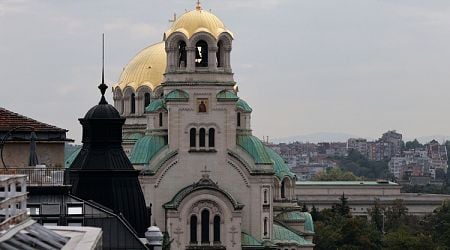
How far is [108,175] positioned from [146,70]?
5046 cm

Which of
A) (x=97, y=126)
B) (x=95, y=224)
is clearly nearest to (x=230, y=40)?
(x=97, y=126)

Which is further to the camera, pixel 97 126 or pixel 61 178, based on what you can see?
pixel 97 126

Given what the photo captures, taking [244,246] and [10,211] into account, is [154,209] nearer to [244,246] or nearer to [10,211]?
[244,246]

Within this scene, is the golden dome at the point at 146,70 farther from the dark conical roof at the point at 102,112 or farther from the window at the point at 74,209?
the window at the point at 74,209

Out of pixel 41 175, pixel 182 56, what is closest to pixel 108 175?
pixel 41 175

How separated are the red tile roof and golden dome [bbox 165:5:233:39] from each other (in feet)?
117

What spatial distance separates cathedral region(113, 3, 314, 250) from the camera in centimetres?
7738

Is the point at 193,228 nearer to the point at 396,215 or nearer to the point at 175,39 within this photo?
the point at 175,39

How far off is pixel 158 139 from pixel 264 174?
17.9ft

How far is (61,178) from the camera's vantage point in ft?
126

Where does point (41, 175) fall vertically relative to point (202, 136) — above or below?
below

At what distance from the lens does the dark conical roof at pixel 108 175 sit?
4069cm

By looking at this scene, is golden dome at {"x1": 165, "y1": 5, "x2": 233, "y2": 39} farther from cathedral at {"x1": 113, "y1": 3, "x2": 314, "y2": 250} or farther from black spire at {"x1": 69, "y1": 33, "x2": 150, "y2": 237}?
black spire at {"x1": 69, "y1": 33, "x2": 150, "y2": 237}

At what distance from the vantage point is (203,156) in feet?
260
